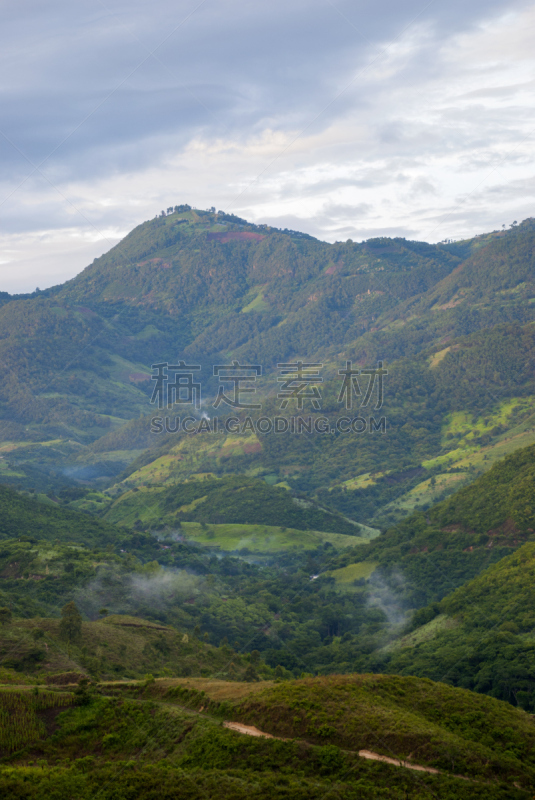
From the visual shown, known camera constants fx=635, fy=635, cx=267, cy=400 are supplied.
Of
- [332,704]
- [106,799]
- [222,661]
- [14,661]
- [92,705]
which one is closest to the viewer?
[106,799]

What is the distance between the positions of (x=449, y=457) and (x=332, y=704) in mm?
143369

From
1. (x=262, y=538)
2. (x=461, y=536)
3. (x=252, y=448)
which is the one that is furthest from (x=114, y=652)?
(x=252, y=448)

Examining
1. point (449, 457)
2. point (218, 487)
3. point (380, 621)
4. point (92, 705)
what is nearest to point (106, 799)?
point (92, 705)

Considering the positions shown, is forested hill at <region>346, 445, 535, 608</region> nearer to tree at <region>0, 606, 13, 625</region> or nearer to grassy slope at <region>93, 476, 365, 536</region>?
grassy slope at <region>93, 476, 365, 536</region>

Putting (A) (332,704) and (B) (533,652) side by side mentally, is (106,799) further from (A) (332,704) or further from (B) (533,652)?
(B) (533,652)

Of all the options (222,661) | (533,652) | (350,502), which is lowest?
(350,502)

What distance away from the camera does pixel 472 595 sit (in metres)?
65.1

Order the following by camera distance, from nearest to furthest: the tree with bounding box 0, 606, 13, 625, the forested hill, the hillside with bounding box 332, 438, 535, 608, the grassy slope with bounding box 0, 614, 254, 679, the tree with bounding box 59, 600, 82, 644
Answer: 1. the grassy slope with bounding box 0, 614, 254, 679
2. the tree with bounding box 59, 600, 82, 644
3. the tree with bounding box 0, 606, 13, 625
4. the forested hill
5. the hillside with bounding box 332, 438, 535, 608

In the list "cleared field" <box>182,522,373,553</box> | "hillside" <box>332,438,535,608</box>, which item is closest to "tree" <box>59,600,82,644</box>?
"hillside" <box>332,438,535,608</box>

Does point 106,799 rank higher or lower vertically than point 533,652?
higher

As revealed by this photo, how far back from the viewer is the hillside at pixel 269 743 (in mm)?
21578

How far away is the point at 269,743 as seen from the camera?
24000mm

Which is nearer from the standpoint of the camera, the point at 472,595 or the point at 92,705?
the point at 92,705

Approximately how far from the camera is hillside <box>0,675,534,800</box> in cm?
2158
